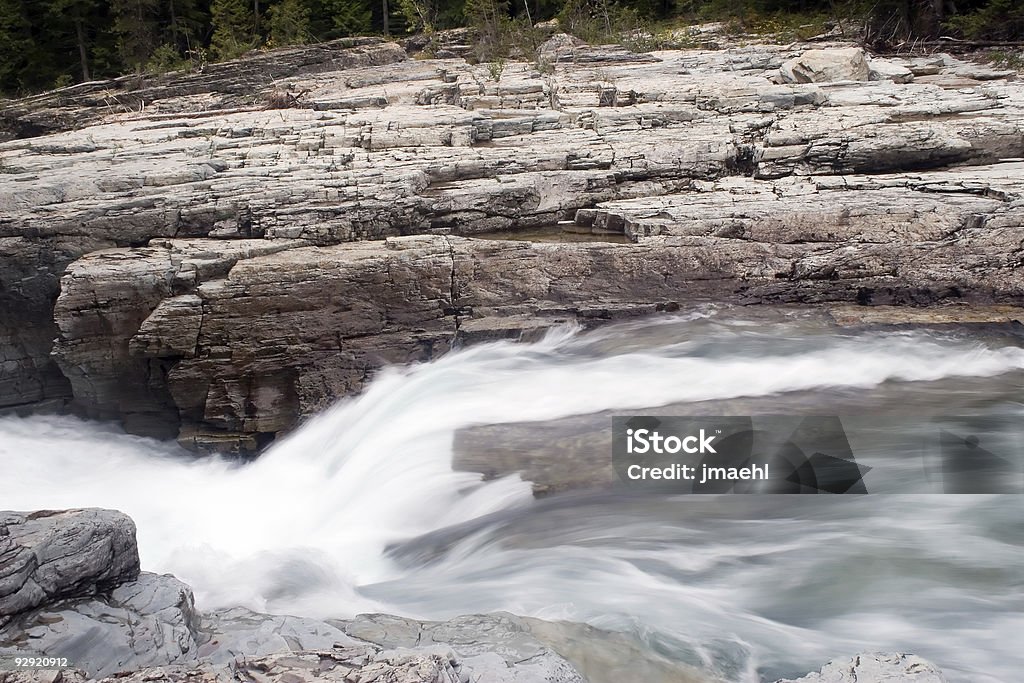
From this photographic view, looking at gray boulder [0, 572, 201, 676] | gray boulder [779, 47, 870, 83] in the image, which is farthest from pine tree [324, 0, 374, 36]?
gray boulder [0, 572, 201, 676]

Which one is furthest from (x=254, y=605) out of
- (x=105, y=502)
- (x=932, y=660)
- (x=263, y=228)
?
(x=263, y=228)

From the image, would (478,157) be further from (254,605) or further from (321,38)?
(321,38)

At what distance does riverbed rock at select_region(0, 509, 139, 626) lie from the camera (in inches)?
157

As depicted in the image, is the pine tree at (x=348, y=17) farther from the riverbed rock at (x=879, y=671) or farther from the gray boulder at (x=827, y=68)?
the riverbed rock at (x=879, y=671)

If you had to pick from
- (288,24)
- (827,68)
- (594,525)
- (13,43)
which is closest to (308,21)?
(288,24)

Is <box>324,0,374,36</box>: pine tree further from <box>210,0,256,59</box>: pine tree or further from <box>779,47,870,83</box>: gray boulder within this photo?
<box>779,47,870,83</box>: gray boulder

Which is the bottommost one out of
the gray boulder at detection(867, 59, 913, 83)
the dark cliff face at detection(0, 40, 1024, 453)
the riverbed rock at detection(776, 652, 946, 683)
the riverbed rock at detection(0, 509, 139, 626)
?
the riverbed rock at detection(776, 652, 946, 683)

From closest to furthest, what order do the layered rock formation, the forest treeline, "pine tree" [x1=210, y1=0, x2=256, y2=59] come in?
the layered rock formation
the forest treeline
"pine tree" [x1=210, y1=0, x2=256, y2=59]

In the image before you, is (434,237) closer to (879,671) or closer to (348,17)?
(879,671)

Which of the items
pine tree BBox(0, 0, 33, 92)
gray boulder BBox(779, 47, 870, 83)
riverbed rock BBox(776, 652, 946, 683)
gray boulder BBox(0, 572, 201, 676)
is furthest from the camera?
pine tree BBox(0, 0, 33, 92)

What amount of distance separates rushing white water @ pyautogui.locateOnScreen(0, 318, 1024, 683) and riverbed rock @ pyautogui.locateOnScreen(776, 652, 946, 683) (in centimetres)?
55

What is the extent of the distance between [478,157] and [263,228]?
2871 millimetres

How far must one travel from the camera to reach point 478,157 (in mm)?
9781

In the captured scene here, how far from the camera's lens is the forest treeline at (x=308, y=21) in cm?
1627
